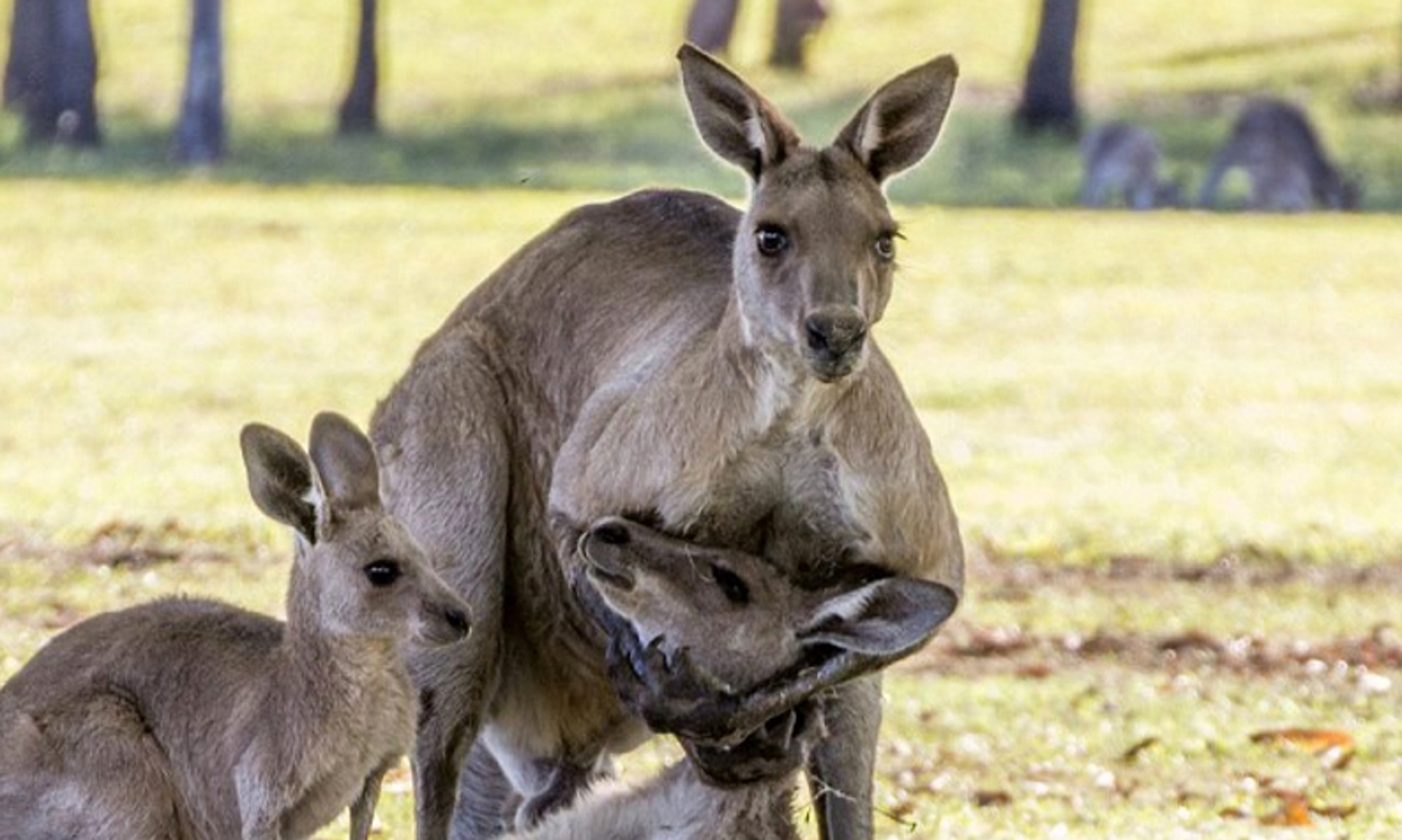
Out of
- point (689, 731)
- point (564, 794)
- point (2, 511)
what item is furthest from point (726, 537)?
point (2, 511)

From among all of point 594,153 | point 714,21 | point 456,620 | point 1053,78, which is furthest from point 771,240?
point 714,21

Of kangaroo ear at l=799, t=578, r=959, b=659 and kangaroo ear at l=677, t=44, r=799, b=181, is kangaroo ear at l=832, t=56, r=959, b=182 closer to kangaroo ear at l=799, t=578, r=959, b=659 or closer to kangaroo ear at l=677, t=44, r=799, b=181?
kangaroo ear at l=677, t=44, r=799, b=181

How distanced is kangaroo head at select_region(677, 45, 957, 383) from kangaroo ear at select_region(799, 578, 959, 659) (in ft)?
1.17

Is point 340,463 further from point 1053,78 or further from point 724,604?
point 1053,78

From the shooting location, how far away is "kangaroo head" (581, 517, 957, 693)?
5156 mm

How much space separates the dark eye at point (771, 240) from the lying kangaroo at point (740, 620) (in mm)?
503

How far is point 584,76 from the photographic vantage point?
34406mm

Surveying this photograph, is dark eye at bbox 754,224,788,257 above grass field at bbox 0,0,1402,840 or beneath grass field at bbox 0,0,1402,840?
above

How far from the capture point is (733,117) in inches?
216

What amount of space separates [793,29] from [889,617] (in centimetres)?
3023

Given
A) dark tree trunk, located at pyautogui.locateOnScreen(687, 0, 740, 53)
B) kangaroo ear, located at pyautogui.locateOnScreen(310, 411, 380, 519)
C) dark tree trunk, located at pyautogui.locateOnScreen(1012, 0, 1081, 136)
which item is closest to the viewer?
kangaroo ear, located at pyautogui.locateOnScreen(310, 411, 380, 519)

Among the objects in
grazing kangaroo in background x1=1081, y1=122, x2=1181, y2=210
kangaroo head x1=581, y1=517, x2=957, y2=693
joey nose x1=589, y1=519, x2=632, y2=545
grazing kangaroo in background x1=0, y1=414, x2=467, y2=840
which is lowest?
grazing kangaroo in background x1=1081, y1=122, x2=1181, y2=210

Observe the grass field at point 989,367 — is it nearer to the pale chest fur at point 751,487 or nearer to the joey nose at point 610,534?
the pale chest fur at point 751,487

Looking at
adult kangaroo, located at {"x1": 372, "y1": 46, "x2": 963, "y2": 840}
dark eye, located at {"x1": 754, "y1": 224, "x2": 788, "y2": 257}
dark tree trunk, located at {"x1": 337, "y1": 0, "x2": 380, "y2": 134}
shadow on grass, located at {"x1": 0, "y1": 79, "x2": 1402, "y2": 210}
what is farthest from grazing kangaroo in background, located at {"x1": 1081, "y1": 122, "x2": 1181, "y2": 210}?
dark eye, located at {"x1": 754, "y1": 224, "x2": 788, "y2": 257}
